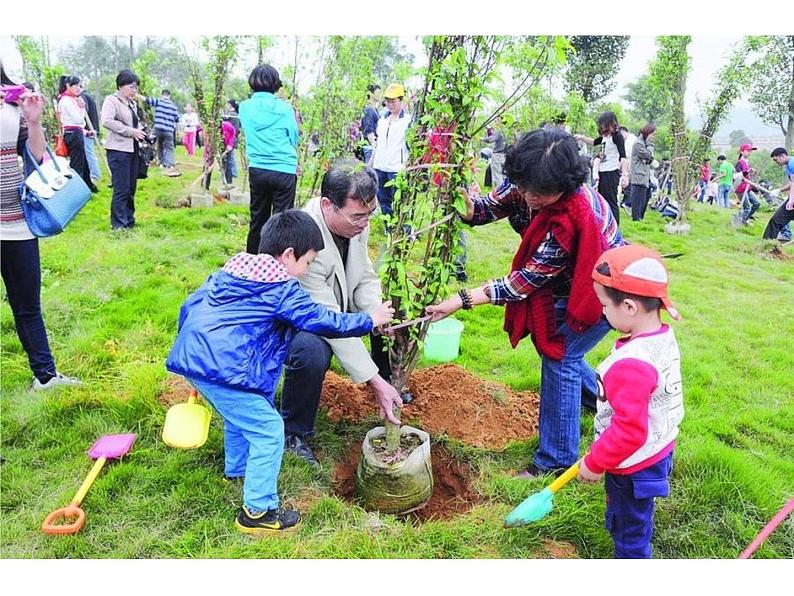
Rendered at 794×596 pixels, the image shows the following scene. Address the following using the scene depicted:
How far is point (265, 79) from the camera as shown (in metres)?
5.45

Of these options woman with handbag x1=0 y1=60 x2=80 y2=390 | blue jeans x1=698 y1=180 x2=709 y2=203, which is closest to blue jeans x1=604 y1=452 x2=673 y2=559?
woman with handbag x1=0 y1=60 x2=80 y2=390

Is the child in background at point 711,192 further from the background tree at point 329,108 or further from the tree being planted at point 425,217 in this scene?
the tree being planted at point 425,217

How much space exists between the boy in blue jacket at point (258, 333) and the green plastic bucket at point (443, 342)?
1612mm

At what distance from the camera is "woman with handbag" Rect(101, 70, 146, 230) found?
22.4 ft

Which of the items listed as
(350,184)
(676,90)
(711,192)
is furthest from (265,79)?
(711,192)

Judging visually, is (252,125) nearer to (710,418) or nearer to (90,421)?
(90,421)

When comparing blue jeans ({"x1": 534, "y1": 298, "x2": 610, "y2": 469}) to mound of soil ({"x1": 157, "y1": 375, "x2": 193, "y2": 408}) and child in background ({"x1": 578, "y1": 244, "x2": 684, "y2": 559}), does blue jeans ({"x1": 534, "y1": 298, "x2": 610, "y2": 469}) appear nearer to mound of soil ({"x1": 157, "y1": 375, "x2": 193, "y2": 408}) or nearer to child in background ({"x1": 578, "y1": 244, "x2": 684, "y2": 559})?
child in background ({"x1": 578, "y1": 244, "x2": 684, "y2": 559})

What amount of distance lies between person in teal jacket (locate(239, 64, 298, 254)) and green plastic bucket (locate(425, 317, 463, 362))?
2.49 meters

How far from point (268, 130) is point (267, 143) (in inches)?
4.8

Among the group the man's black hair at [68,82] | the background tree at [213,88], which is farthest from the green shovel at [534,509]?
the man's black hair at [68,82]

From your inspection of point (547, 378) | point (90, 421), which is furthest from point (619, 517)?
point (90, 421)

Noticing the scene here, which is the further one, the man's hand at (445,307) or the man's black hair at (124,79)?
the man's black hair at (124,79)

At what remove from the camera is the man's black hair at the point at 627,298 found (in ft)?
6.84

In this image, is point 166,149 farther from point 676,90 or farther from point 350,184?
point 350,184
